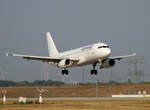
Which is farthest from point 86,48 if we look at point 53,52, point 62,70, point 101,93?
point 53,52

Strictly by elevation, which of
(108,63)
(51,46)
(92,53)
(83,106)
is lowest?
(83,106)

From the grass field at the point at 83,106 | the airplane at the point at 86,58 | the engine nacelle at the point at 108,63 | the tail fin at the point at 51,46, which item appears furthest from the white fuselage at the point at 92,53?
the tail fin at the point at 51,46

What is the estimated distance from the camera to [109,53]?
6794cm

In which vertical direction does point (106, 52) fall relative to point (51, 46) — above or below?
below

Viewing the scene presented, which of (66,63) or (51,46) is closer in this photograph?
(66,63)

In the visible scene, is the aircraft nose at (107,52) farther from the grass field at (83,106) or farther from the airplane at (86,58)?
the grass field at (83,106)

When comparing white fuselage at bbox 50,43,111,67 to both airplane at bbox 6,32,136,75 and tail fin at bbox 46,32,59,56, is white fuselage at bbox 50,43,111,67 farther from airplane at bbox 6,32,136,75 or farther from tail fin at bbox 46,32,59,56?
tail fin at bbox 46,32,59,56

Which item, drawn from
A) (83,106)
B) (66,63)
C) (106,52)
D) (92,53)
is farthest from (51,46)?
(83,106)

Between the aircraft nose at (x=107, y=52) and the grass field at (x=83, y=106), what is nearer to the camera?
the grass field at (x=83, y=106)

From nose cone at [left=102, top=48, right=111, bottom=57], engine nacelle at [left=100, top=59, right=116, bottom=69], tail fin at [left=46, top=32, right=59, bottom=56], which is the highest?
tail fin at [left=46, top=32, right=59, bottom=56]

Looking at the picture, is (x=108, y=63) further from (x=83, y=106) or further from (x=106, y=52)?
(x=83, y=106)

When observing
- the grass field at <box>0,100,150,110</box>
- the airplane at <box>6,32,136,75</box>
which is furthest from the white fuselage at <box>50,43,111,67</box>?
the grass field at <box>0,100,150,110</box>

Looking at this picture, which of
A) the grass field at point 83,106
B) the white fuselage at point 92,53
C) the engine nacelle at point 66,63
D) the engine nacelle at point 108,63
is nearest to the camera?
the grass field at point 83,106

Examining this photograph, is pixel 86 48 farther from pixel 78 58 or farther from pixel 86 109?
Answer: pixel 86 109
